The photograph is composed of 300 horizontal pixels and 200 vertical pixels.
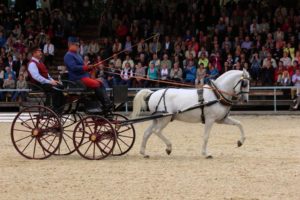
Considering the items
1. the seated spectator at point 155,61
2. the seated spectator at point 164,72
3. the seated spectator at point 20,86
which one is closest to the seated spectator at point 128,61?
→ the seated spectator at point 155,61

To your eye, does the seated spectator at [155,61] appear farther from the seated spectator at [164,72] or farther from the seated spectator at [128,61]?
the seated spectator at [128,61]

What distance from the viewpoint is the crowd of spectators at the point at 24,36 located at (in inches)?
1068

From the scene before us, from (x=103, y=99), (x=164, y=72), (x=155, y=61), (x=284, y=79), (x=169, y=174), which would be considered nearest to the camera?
(x=169, y=174)

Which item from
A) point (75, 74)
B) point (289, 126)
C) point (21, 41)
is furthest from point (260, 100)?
point (75, 74)

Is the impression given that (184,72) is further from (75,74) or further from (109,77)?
(75,74)

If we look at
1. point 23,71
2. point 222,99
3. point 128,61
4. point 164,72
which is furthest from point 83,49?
point 222,99

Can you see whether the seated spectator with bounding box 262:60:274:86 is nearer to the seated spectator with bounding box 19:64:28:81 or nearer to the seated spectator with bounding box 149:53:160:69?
the seated spectator with bounding box 149:53:160:69

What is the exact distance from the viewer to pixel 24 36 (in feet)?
99.8

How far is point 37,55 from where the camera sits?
49.7 feet

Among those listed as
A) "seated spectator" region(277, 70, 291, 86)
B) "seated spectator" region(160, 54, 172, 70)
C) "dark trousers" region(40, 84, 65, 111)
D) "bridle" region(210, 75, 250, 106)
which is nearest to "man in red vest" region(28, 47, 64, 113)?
"dark trousers" region(40, 84, 65, 111)

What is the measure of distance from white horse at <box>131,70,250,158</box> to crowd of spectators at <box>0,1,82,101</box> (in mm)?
11817

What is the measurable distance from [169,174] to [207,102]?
2513 millimetres

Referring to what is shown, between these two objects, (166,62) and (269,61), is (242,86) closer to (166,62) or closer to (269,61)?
(269,61)

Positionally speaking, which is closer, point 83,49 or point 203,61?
point 203,61
